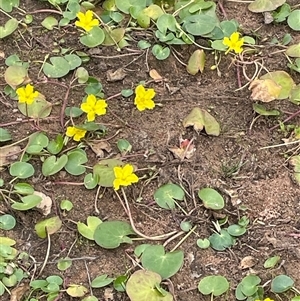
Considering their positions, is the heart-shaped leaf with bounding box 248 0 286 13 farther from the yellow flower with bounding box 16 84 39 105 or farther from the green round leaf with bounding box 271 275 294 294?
the green round leaf with bounding box 271 275 294 294

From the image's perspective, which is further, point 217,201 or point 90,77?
point 90,77

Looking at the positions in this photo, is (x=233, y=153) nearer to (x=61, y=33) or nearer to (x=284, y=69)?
(x=284, y=69)

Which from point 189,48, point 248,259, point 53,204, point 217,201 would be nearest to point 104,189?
point 53,204

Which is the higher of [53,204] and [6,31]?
[6,31]

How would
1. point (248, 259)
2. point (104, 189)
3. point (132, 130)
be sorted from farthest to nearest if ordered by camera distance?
1. point (132, 130)
2. point (104, 189)
3. point (248, 259)

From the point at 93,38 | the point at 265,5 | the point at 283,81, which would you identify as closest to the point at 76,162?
the point at 93,38

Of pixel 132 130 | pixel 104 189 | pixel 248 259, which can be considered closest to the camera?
pixel 248 259

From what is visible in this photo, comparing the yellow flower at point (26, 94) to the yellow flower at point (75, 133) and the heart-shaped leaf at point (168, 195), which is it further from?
the heart-shaped leaf at point (168, 195)
